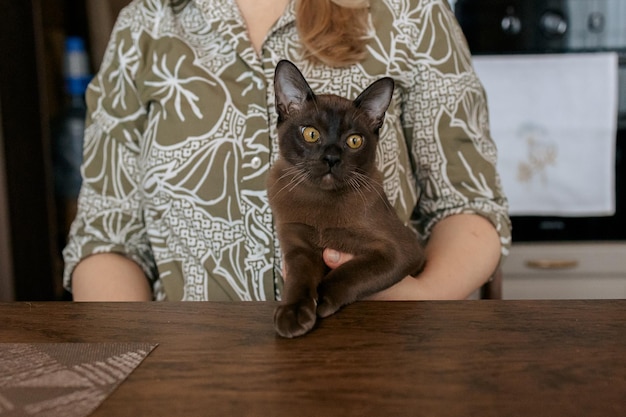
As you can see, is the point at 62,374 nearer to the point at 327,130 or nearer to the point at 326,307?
the point at 326,307

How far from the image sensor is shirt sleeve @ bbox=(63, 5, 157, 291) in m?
1.23

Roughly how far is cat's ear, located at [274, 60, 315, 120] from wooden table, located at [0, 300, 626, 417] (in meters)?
0.34

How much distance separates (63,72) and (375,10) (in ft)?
4.36

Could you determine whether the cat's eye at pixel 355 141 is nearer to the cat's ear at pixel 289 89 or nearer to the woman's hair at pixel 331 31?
the cat's ear at pixel 289 89

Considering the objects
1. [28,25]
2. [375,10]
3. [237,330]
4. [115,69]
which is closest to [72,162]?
[28,25]

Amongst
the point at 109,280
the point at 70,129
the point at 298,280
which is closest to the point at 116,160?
the point at 109,280

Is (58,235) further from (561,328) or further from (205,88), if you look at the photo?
(561,328)

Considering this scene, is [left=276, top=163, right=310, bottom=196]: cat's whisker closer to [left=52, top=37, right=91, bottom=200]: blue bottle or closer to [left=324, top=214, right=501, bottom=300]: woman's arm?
[left=324, top=214, right=501, bottom=300]: woman's arm

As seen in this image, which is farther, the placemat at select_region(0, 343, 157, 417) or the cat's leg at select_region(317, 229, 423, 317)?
the cat's leg at select_region(317, 229, 423, 317)

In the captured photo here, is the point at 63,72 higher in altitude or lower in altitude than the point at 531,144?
higher

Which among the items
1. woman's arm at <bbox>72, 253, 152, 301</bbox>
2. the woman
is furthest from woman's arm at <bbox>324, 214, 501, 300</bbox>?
woman's arm at <bbox>72, 253, 152, 301</bbox>

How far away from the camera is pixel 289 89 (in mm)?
970

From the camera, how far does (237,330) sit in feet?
2.15

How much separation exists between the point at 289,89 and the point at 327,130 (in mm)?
87
